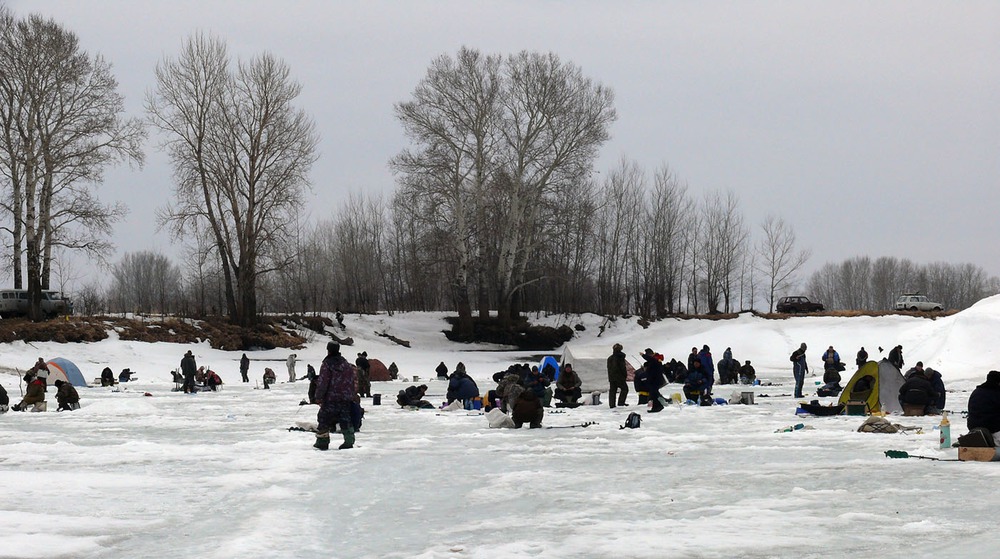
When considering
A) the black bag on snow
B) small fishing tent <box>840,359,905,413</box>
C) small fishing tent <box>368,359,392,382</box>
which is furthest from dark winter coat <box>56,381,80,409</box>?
the black bag on snow

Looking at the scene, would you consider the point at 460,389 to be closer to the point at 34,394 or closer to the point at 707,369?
the point at 707,369

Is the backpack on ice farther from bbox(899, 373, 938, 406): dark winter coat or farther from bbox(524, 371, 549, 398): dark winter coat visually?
bbox(899, 373, 938, 406): dark winter coat

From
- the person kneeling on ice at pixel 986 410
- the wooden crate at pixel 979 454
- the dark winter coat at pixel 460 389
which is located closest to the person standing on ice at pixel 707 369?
the dark winter coat at pixel 460 389

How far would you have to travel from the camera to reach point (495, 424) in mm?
19516

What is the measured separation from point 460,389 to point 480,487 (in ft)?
40.9

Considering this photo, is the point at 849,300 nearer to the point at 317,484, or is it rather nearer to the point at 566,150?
the point at 566,150

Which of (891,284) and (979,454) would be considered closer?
(979,454)

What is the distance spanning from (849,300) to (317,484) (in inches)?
4808

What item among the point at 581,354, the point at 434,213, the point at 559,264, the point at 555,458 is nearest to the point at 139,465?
the point at 555,458

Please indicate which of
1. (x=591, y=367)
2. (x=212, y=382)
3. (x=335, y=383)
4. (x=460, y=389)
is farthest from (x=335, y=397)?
(x=212, y=382)

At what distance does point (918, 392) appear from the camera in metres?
20.2

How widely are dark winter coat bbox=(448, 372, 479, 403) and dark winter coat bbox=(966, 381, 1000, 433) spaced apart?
12.9 m

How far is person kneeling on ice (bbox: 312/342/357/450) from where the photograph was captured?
607 inches

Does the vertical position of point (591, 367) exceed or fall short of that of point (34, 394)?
it exceeds it
